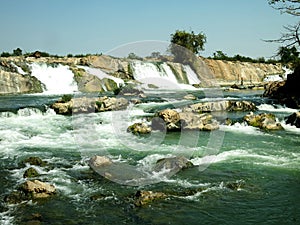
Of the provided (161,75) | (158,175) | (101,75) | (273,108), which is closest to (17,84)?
(101,75)

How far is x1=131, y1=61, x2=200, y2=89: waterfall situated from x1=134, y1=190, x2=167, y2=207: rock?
35132 millimetres

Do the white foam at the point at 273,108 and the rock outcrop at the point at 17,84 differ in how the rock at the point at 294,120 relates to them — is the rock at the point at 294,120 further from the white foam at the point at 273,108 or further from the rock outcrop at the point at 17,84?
the rock outcrop at the point at 17,84

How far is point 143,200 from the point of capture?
8.20 metres

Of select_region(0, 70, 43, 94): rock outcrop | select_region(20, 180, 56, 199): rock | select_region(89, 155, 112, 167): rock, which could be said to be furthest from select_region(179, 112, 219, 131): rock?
select_region(0, 70, 43, 94): rock outcrop

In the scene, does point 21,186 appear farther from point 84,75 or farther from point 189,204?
point 84,75

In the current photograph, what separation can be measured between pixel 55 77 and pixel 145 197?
2954cm

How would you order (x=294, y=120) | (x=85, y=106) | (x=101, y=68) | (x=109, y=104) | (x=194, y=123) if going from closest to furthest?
(x=194, y=123), (x=294, y=120), (x=85, y=106), (x=109, y=104), (x=101, y=68)

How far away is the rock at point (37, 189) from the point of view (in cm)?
857

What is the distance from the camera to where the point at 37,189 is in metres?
8.71

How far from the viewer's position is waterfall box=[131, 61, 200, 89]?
146ft

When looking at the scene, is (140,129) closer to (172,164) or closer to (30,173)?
(172,164)

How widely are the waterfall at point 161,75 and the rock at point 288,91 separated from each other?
15.7 m

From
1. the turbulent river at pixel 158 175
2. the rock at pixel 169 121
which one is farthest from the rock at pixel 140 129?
the rock at pixel 169 121

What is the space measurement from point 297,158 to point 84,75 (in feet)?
93.5
